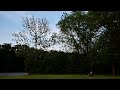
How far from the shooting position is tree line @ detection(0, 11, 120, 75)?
36.1 meters

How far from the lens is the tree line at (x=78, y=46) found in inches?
1420

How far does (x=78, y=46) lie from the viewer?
44969mm

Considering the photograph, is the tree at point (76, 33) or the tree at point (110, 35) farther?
the tree at point (76, 33)

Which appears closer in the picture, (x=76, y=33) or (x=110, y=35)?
(x=110, y=35)

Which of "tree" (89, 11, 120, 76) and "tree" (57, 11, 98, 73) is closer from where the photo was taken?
"tree" (89, 11, 120, 76)

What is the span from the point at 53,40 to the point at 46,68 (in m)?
4.54
